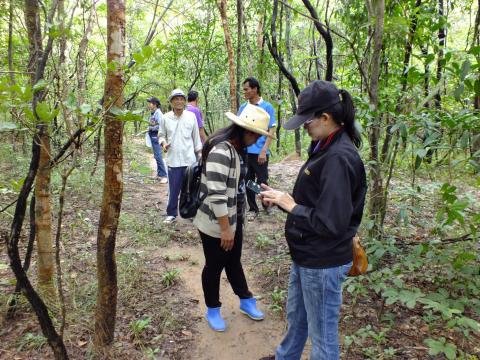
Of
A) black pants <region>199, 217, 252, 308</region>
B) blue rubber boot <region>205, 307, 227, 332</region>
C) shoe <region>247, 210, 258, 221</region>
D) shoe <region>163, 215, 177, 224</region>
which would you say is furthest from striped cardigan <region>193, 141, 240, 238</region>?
shoe <region>247, 210, 258, 221</region>

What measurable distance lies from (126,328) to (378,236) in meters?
2.47

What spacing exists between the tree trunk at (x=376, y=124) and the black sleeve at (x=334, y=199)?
1.34m

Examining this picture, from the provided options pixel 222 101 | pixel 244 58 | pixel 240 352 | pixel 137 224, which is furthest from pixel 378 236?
pixel 222 101

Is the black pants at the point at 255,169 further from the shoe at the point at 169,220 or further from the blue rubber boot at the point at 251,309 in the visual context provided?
the blue rubber boot at the point at 251,309

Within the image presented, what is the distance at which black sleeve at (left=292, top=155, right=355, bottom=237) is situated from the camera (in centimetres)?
169

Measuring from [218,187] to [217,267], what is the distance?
78cm

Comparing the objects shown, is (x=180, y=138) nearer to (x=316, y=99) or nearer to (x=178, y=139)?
(x=178, y=139)

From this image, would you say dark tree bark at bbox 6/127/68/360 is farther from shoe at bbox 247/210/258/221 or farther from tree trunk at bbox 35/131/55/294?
shoe at bbox 247/210/258/221

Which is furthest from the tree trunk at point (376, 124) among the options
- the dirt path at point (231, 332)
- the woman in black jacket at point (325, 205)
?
the dirt path at point (231, 332)

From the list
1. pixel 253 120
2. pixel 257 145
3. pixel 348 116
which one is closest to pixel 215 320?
pixel 253 120

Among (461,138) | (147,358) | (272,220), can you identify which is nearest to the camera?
(461,138)

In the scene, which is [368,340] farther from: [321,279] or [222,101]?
[222,101]

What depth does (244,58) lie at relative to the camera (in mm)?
10945

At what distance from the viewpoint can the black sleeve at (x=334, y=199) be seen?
169 centimetres
